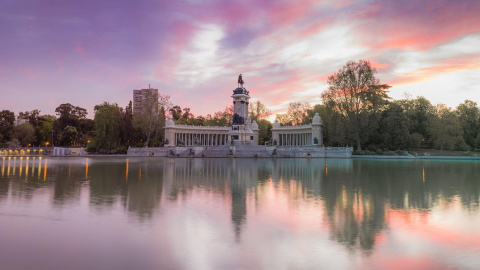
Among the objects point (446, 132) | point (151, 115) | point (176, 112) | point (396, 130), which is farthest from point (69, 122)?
point (446, 132)

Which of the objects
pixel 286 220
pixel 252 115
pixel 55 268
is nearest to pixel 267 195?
pixel 286 220

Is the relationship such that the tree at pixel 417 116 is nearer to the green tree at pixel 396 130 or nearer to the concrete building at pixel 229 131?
the green tree at pixel 396 130

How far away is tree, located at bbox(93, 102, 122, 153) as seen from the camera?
7656 cm

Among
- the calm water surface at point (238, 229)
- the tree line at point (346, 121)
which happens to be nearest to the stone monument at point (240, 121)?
the tree line at point (346, 121)

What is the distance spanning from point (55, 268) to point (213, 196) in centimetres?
929

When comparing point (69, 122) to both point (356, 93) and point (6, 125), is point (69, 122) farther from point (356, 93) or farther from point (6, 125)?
point (356, 93)

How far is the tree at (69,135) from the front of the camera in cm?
10199

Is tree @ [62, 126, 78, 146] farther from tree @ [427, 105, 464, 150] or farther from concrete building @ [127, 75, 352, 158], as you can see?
tree @ [427, 105, 464, 150]

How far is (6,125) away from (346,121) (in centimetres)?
9269

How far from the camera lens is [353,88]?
69375mm

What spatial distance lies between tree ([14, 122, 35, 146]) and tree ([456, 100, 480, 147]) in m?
115

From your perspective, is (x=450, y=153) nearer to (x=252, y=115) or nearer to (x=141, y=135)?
(x=252, y=115)

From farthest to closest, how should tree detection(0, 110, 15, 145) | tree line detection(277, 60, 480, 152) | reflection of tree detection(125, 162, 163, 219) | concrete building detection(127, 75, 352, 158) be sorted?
tree detection(0, 110, 15, 145)
tree line detection(277, 60, 480, 152)
concrete building detection(127, 75, 352, 158)
reflection of tree detection(125, 162, 163, 219)

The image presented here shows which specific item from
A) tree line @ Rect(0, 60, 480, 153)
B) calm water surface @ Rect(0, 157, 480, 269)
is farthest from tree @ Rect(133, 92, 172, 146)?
calm water surface @ Rect(0, 157, 480, 269)
